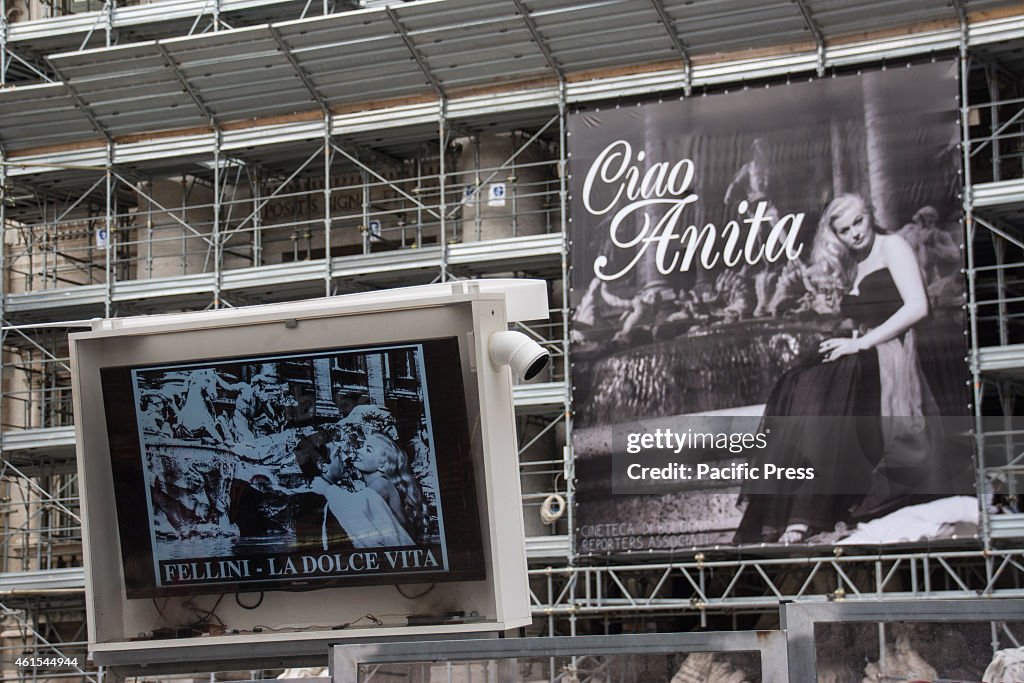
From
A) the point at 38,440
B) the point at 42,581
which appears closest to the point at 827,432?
the point at 38,440

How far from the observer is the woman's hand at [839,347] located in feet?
83.0

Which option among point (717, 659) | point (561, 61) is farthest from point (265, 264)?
point (717, 659)

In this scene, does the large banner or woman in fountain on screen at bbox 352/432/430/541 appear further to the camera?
the large banner

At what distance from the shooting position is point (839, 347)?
83.3ft

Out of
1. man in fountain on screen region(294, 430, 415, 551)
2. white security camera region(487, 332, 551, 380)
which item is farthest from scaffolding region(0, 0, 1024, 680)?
white security camera region(487, 332, 551, 380)

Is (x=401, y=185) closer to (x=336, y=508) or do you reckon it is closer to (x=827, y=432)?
(x=827, y=432)

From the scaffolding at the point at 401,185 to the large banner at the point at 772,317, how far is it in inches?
16.1

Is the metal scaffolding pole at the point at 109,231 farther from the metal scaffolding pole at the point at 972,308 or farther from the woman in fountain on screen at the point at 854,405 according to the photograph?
the metal scaffolding pole at the point at 972,308

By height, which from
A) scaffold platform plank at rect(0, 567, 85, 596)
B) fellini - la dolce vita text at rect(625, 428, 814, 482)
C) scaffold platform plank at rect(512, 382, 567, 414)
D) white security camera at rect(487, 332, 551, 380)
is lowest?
scaffold platform plank at rect(0, 567, 85, 596)

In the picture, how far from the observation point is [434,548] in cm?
1005

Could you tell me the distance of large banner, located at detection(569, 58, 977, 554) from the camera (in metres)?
24.8

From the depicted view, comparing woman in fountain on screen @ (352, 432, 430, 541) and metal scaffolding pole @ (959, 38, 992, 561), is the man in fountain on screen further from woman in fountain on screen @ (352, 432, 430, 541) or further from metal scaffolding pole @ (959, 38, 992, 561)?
metal scaffolding pole @ (959, 38, 992, 561)

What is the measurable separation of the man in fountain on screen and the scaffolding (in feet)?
50.9

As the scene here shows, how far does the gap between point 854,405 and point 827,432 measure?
1.80 ft
